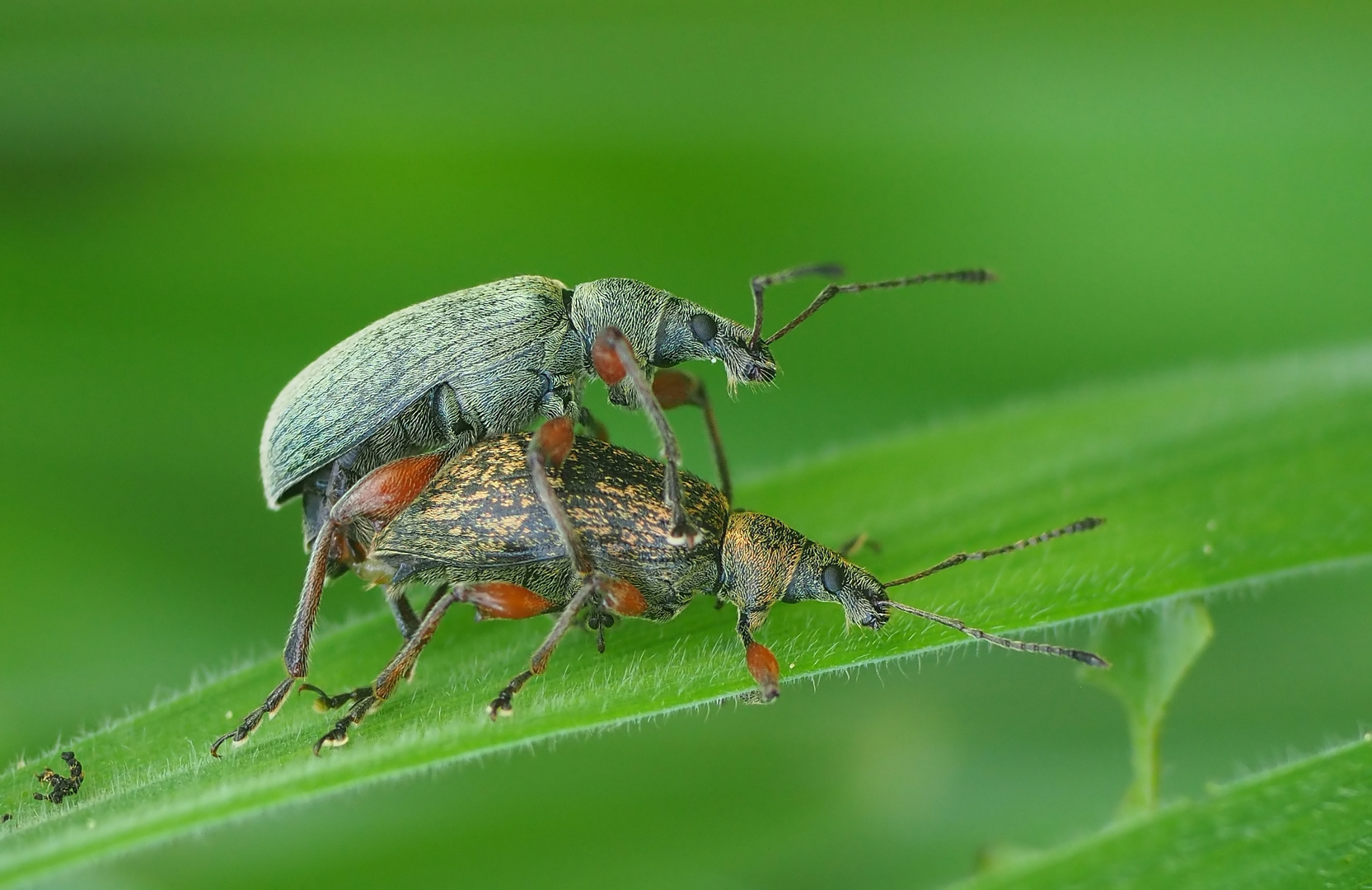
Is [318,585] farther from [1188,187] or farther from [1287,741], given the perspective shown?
[1188,187]

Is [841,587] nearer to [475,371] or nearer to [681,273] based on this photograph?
[475,371]

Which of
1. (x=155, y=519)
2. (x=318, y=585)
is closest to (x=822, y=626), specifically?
(x=318, y=585)

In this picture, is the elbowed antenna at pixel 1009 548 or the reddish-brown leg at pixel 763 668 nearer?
the reddish-brown leg at pixel 763 668

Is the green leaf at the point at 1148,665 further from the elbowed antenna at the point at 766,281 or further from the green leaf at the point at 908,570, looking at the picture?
the elbowed antenna at the point at 766,281

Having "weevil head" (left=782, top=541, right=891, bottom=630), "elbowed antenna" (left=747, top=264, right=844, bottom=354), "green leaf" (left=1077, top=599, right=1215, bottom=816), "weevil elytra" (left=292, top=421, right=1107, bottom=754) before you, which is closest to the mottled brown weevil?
"weevil elytra" (left=292, top=421, right=1107, bottom=754)

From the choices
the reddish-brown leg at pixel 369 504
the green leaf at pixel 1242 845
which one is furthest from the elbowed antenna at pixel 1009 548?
the reddish-brown leg at pixel 369 504

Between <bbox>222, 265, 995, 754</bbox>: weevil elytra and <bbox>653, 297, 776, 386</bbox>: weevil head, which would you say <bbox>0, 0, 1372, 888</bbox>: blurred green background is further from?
<bbox>653, 297, 776, 386</bbox>: weevil head

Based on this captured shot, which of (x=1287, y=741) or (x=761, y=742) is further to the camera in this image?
(x=761, y=742)

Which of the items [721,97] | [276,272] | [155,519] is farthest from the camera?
[721,97]
